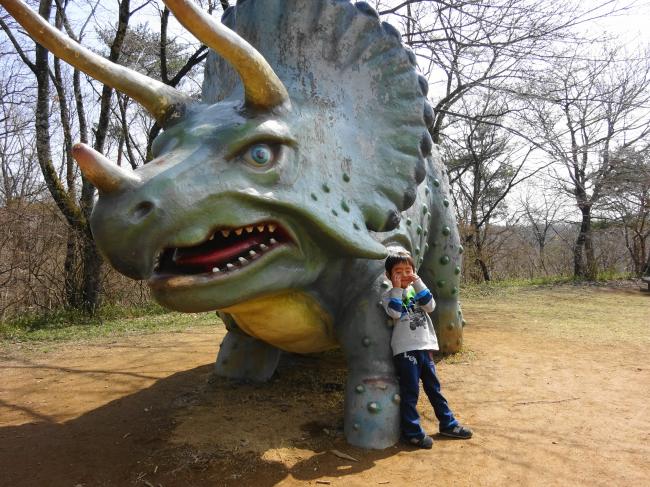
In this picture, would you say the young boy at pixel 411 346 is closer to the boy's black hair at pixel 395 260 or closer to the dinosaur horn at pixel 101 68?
the boy's black hair at pixel 395 260

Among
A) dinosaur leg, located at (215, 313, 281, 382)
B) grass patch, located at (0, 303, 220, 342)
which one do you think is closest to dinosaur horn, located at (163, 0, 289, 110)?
dinosaur leg, located at (215, 313, 281, 382)

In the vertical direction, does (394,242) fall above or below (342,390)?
above

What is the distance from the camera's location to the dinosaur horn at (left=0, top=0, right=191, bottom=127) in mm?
1919

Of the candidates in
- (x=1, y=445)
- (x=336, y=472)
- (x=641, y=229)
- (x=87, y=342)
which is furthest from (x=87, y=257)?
(x=641, y=229)

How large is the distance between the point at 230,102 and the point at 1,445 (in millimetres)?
2064

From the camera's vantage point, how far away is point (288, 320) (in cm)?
259

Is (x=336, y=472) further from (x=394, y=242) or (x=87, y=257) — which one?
(x=87, y=257)

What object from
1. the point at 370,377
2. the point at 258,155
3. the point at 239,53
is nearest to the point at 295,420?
the point at 370,377

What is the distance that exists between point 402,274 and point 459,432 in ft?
2.80

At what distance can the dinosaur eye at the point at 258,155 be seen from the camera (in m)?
2.09

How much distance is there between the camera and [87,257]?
306 inches

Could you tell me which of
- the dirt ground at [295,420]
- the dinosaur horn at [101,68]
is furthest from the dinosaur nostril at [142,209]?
the dirt ground at [295,420]

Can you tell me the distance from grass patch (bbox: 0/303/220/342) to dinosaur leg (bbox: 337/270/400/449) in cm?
404

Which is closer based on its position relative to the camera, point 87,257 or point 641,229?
point 87,257
